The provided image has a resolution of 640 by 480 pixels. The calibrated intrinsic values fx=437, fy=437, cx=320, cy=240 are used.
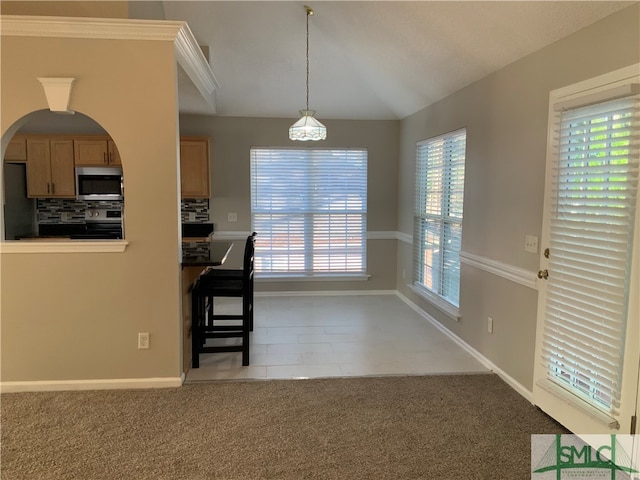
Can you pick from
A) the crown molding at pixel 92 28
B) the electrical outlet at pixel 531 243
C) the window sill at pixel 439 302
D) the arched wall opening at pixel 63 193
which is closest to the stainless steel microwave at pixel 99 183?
the arched wall opening at pixel 63 193

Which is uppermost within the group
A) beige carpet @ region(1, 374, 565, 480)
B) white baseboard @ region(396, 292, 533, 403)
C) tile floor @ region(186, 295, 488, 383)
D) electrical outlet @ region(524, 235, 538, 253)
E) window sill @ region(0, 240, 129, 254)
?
electrical outlet @ region(524, 235, 538, 253)

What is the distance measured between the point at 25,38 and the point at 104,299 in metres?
1.78

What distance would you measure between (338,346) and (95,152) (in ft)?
12.7

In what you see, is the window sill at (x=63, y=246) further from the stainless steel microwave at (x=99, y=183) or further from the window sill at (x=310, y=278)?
the window sill at (x=310, y=278)

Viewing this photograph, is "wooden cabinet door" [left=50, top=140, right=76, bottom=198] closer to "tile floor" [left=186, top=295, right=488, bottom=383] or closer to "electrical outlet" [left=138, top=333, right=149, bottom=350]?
"tile floor" [left=186, top=295, right=488, bottom=383]

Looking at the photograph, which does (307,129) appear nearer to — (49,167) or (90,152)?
(90,152)

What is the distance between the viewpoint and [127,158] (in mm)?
2961

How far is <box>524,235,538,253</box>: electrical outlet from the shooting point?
2859 mm

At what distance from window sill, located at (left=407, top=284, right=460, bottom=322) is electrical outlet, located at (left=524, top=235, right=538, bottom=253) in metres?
→ 1.28

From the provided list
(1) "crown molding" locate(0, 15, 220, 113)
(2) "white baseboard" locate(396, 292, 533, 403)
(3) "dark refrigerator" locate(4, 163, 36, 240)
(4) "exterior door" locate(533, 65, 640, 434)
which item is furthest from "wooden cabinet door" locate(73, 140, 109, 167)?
(4) "exterior door" locate(533, 65, 640, 434)

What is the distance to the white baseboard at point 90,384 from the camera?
3057 millimetres

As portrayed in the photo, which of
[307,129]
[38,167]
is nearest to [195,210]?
[38,167]

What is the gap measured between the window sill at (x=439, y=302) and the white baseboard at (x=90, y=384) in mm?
2495

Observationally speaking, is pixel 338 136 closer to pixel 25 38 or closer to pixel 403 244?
pixel 403 244
